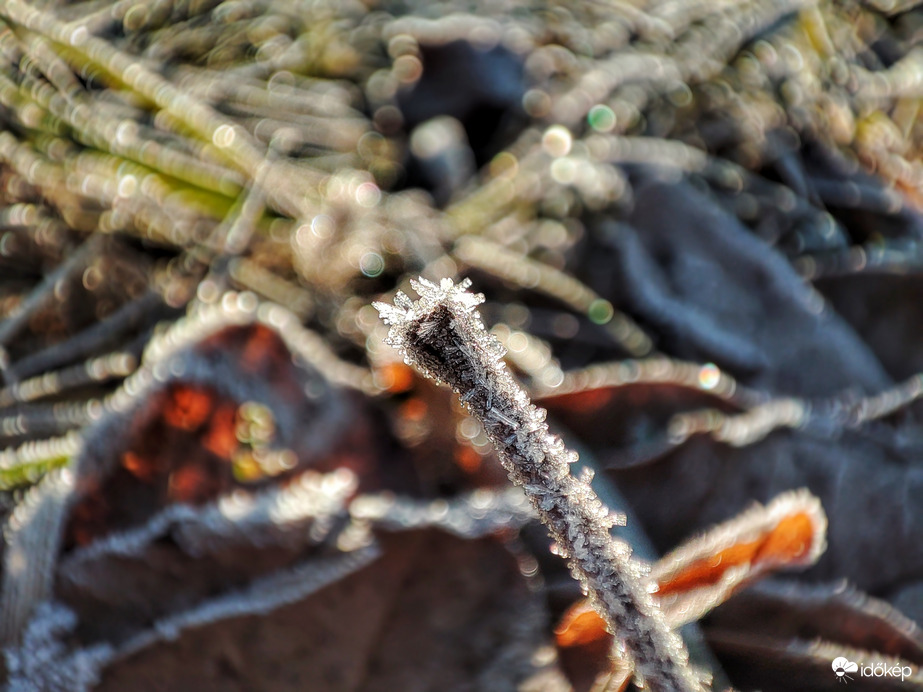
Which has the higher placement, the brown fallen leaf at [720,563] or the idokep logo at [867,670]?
the brown fallen leaf at [720,563]

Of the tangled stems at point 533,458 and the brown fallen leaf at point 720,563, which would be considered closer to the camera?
the tangled stems at point 533,458

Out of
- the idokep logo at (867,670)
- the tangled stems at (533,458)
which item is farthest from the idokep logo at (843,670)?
the tangled stems at (533,458)

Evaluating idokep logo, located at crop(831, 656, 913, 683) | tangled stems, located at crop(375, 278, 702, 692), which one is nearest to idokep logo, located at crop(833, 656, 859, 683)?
idokep logo, located at crop(831, 656, 913, 683)

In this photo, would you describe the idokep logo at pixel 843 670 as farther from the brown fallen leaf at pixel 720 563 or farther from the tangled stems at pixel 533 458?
the tangled stems at pixel 533 458

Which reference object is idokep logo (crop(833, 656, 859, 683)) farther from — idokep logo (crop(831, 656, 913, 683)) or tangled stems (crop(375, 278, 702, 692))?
tangled stems (crop(375, 278, 702, 692))

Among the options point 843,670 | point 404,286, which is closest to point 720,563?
point 843,670

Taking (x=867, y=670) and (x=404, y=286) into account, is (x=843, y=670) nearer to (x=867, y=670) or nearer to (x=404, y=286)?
(x=867, y=670)
